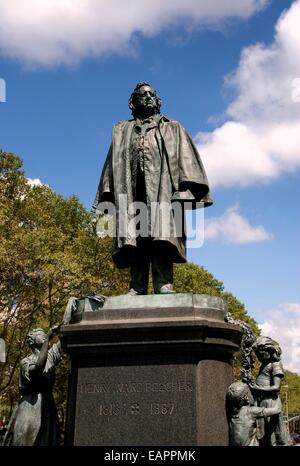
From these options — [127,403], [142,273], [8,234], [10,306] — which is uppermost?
[8,234]

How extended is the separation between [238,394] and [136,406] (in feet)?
3.91

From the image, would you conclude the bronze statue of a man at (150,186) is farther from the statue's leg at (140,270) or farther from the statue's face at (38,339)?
the statue's face at (38,339)

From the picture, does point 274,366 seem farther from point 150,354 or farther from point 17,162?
point 17,162

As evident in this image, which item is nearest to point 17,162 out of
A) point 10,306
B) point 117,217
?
point 10,306

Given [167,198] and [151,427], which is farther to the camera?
[167,198]

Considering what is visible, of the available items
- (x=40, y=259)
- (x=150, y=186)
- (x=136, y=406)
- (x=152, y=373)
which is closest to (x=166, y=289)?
(x=152, y=373)

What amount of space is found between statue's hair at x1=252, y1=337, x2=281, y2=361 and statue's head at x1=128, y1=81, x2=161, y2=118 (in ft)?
12.2

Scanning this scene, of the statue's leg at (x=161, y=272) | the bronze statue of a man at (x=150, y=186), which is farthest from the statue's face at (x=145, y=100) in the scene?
the statue's leg at (x=161, y=272)

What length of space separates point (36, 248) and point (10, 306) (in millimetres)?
3175

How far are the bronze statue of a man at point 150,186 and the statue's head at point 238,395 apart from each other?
156 cm

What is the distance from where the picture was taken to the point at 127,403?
22.1 ft

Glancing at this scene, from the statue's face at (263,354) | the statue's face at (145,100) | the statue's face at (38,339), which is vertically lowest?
the statue's face at (263,354)

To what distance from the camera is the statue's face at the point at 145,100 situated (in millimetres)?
8672
